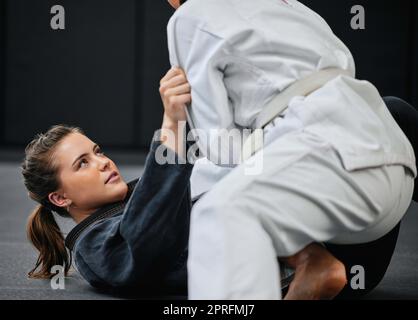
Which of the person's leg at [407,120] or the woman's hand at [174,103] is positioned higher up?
the woman's hand at [174,103]

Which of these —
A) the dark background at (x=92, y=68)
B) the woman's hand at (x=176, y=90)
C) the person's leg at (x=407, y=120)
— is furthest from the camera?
the dark background at (x=92, y=68)

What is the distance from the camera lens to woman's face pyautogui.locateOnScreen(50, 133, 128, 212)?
8.47 ft

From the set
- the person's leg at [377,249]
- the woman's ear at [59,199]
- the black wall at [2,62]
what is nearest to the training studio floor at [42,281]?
the person's leg at [377,249]

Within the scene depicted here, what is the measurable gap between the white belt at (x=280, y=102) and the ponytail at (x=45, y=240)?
4.38 ft

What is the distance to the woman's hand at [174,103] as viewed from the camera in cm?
177

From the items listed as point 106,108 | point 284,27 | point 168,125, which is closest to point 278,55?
point 284,27

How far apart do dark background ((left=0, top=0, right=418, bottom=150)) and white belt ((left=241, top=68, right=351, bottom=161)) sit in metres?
6.78

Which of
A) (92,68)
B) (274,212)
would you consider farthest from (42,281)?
(92,68)

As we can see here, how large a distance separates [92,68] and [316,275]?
23.2 feet

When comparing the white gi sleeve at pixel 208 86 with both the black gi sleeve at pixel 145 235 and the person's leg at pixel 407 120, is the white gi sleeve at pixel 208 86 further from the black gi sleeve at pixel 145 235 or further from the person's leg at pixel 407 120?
the person's leg at pixel 407 120

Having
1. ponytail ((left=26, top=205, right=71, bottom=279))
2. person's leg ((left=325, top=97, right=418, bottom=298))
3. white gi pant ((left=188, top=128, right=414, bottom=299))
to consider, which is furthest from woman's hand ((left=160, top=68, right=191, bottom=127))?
ponytail ((left=26, top=205, right=71, bottom=279))

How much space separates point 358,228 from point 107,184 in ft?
4.10

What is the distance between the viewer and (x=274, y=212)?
1.36m

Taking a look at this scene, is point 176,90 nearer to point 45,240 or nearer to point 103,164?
point 103,164
